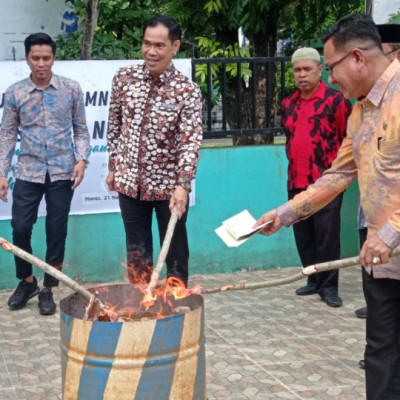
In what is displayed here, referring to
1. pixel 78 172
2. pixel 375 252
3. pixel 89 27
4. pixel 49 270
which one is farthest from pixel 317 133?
pixel 49 270

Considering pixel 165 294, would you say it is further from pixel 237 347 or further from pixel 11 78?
pixel 11 78

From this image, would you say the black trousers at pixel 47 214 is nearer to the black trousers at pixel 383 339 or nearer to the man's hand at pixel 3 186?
the man's hand at pixel 3 186

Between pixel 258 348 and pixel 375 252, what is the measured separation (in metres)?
2.38

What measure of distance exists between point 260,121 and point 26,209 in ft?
8.93

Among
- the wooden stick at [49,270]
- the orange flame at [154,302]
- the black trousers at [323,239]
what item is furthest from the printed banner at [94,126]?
the wooden stick at [49,270]

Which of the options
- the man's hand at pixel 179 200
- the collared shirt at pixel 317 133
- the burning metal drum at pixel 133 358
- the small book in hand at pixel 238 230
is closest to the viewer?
the burning metal drum at pixel 133 358

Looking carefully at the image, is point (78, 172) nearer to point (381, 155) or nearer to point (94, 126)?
point (94, 126)

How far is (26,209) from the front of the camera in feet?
21.9

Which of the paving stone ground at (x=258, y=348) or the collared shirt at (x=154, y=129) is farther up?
the collared shirt at (x=154, y=129)

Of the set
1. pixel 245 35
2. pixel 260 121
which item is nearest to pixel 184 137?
pixel 260 121

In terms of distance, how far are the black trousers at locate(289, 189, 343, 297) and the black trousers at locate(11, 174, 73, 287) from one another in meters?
1.77

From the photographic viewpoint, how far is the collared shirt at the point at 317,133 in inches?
270

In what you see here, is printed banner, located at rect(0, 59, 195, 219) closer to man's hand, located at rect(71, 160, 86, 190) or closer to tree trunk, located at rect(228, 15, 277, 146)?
man's hand, located at rect(71, 160, 86, 190)

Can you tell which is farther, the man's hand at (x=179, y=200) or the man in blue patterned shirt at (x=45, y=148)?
the man in blue patterned shirt at (x=45, y=148)
